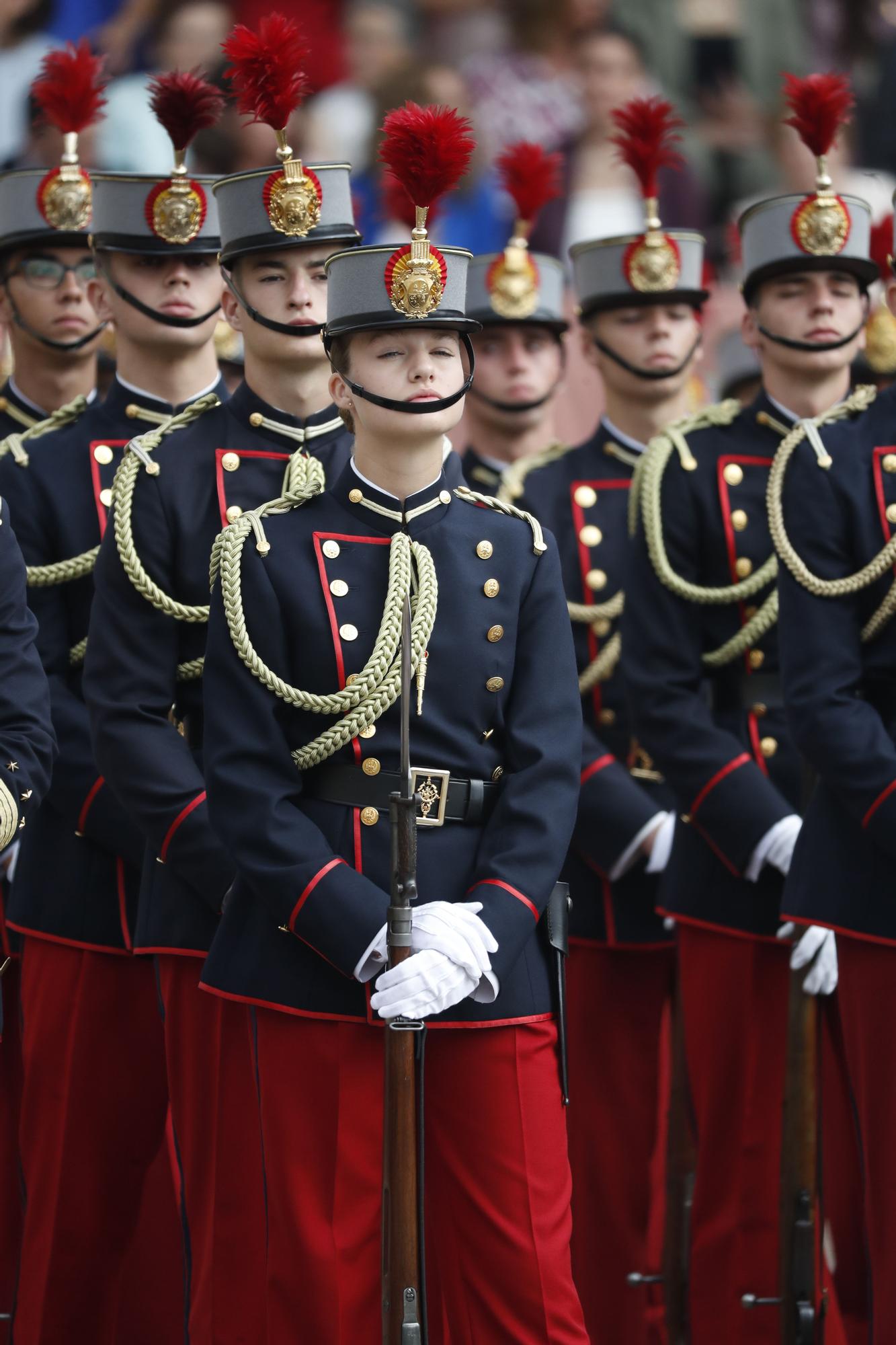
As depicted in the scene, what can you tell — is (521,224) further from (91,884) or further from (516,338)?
(91,884)

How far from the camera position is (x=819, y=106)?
17.4ft

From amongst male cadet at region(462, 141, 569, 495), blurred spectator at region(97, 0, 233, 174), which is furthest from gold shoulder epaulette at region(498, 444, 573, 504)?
blurred spectator at region(97, 0, 233, 174)

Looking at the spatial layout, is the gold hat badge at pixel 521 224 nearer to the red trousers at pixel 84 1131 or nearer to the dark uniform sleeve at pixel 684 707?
the dark uniform sleeve at pixel 684 707

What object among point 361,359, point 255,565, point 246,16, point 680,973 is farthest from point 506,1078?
point 246,16

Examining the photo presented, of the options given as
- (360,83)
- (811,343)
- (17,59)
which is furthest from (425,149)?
(17,59)

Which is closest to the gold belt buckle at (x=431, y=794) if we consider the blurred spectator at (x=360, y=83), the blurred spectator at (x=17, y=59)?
the blurred spectator at (x=360, y=83)

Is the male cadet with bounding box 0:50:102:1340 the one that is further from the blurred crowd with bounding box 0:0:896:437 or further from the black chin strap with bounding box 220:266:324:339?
the blurred crowd with bounding box 0:0:896:437

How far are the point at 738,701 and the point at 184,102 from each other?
194 centimetres

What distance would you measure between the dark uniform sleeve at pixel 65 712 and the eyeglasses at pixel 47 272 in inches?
33.5

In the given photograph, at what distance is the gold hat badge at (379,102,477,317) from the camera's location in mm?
3930

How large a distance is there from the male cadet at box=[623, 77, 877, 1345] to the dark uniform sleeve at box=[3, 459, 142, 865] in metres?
1.34

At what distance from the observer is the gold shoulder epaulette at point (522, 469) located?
241 inches

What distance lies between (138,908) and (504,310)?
2670 mm

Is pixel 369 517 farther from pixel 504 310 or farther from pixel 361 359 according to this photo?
pixel 504 310
